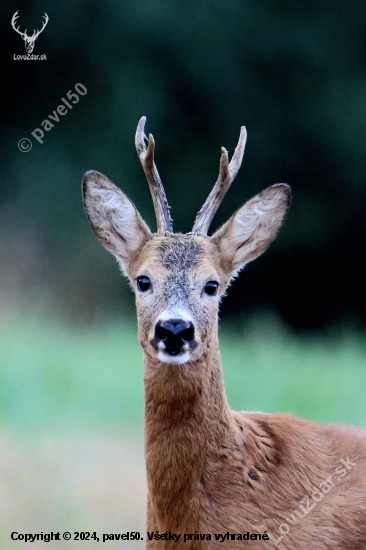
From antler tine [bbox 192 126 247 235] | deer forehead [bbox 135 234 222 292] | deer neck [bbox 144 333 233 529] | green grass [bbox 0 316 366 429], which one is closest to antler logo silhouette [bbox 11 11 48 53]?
green grass [bbox 0 316 366 429]

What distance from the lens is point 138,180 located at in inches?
384

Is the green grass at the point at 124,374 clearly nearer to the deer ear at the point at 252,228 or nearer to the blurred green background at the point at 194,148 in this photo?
the blurred green background at the point at 194,148

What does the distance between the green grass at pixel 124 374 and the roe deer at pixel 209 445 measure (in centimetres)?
272

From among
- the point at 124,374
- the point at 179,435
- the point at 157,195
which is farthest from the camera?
the point at 124,374

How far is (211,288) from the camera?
12.4 feet

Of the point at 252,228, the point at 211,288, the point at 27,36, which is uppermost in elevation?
the point at 27,36

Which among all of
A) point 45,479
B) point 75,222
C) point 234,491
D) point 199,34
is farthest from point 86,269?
point 234,491

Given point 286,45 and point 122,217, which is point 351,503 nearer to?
point 122,217

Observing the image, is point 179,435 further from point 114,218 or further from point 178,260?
point 114,218

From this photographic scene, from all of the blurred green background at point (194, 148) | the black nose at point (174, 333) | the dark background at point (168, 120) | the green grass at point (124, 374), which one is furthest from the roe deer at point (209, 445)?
the dark background at point (168, 120)

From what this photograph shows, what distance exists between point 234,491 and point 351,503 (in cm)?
64

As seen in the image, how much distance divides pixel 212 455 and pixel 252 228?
1.26 m

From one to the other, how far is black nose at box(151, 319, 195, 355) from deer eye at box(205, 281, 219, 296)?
0.44 meters

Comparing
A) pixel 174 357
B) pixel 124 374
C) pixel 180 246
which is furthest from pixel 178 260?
pixel 124 374
